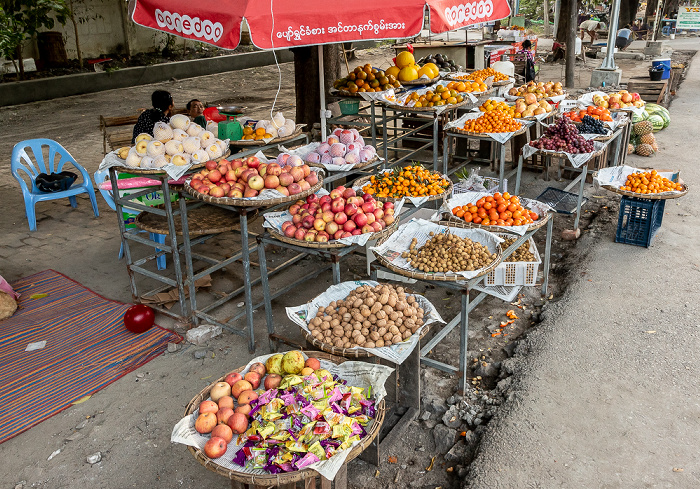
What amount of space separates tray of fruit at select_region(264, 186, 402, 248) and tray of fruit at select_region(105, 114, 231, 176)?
40.9 inches

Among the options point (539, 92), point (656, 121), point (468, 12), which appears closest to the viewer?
point (468, 12)

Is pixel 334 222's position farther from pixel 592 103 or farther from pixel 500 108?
pixel 592 103

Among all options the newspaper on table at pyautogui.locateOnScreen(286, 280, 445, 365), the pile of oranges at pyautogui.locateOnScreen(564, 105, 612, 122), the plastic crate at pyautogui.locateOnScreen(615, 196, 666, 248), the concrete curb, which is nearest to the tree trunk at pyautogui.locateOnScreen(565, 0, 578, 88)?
the pile of oranges at pyautogui.locateOnScreen(564, 105, 612, 122)

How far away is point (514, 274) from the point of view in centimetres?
519

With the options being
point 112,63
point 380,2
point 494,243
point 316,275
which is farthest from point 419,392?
point 112,63

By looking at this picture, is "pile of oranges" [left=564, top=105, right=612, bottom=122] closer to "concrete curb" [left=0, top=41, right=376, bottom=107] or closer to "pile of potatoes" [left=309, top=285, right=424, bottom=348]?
"pile of potatoes" [left=309, top=285, right=424, bottom=348]

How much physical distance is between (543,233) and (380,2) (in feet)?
11.9

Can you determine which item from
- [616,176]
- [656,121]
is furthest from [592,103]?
[656,121]

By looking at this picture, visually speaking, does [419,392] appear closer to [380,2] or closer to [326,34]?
[326,34]

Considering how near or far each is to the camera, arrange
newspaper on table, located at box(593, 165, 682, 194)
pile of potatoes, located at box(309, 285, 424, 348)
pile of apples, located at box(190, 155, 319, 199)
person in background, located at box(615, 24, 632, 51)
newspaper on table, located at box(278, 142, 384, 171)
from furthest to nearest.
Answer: person in background, located at box(615, 24, 632, 51) < newspaper on table, located at box(593, 165, 682, 194) < newspaper on table, located at box(278, 142, 384, 171) < pile of apples, located at box(190, 155, 319, 199) < pile of potatoes, located at box(309, 285, 424, 348)

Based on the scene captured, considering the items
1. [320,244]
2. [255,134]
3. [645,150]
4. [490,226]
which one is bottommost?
[645,150]

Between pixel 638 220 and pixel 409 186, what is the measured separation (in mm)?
2853

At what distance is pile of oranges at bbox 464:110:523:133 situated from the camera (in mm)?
7125

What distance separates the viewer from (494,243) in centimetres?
446
